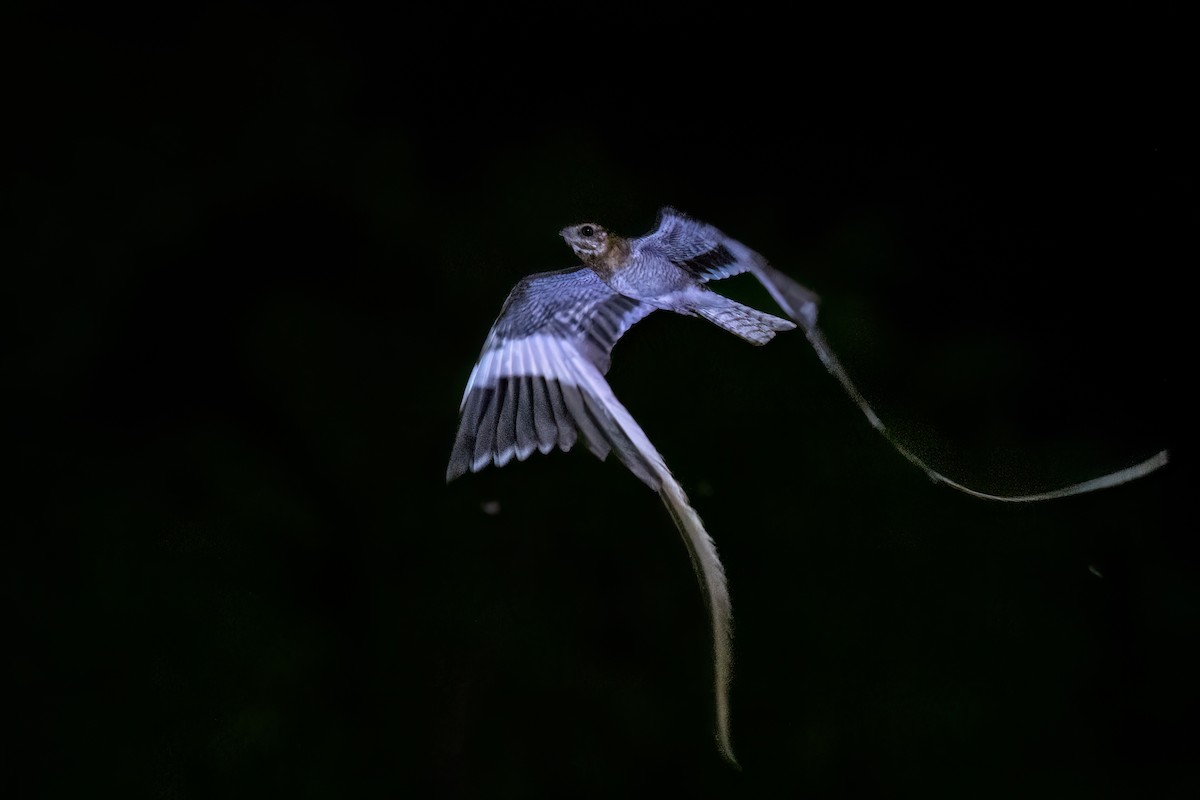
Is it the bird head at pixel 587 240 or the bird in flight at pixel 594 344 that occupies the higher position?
the bird head at pixel 587 240

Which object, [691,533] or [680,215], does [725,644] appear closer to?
[691,533]

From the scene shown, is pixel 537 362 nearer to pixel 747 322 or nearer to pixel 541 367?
pixel 541 367

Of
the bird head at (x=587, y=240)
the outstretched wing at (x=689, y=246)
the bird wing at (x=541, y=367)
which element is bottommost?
the bird wing at (x=541, y=367)

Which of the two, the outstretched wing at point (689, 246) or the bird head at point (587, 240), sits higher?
the bird head at point (587, 240)

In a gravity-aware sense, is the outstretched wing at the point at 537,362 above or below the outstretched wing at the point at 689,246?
below

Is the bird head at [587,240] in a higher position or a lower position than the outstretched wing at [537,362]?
higher
